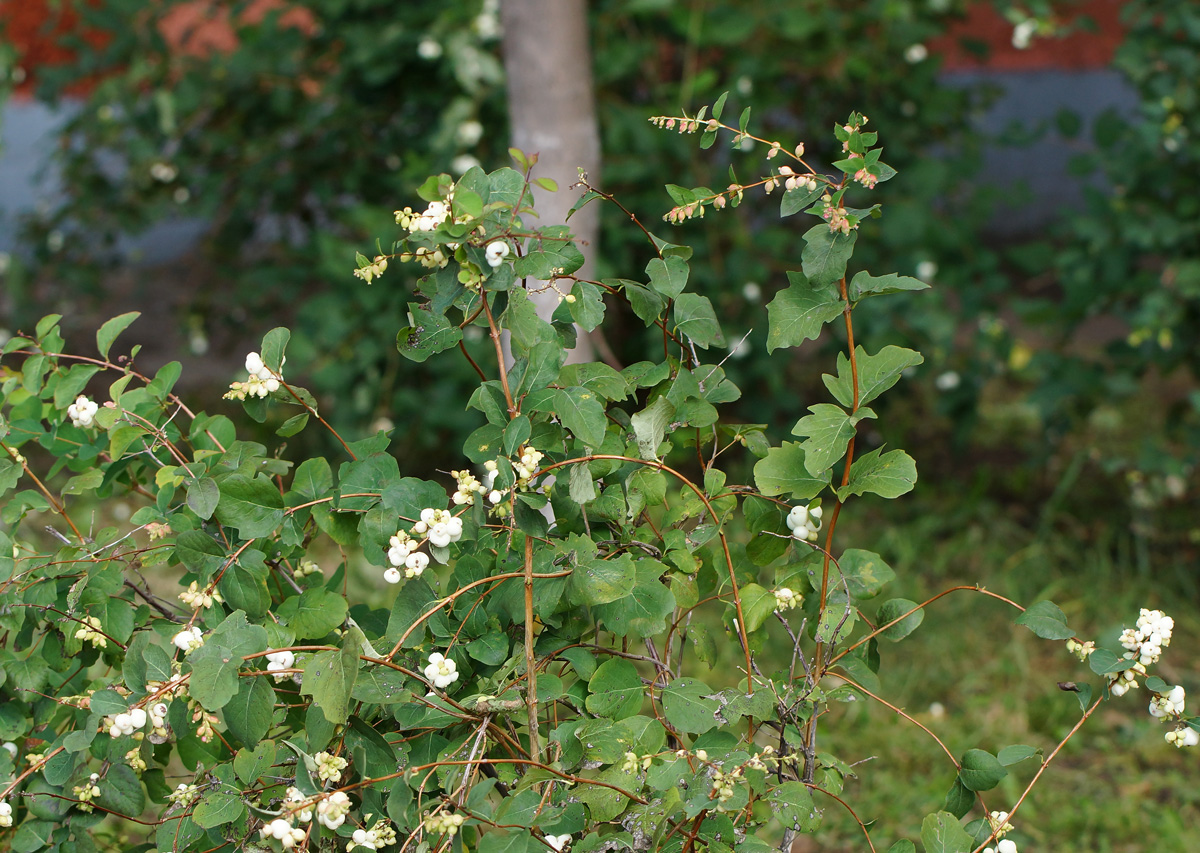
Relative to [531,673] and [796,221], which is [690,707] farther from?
[796,221]

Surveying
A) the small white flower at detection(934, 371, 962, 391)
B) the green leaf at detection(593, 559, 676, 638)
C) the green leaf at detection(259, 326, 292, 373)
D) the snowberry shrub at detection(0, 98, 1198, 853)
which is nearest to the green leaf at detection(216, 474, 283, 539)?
the snowberry shrub at detection(0, 98, 1198, 853)

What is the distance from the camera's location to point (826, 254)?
3.09 ft

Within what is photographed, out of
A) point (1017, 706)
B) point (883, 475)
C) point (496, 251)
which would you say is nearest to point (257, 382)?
point (496, 251)

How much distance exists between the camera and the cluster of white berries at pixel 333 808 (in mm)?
795

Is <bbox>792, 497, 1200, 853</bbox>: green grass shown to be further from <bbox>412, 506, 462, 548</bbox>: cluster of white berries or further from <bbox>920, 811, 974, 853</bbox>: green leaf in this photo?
<bbox>412, 506, 462, 548</bbox>: cluster of white berries

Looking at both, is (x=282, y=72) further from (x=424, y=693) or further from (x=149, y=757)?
(x=424, y=693)

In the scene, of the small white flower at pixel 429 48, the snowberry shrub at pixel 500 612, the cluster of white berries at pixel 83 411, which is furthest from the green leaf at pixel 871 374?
the small white flower at pixel 429 48

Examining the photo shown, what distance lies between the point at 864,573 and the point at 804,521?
0.31 ft

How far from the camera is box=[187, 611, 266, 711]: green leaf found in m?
0.81

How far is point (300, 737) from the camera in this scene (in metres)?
0.97

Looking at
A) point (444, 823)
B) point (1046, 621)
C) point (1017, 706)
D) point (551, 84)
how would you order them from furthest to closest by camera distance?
point (1017, 706) < point (551, 84) < point (1046, 621) < point (444, 823)

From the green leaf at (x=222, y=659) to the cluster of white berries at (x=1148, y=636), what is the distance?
78 centimetres

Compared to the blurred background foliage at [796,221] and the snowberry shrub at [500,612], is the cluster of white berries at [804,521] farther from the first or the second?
the blurred background foliage at [796,221]

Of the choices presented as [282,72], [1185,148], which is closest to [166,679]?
[1185,148]
